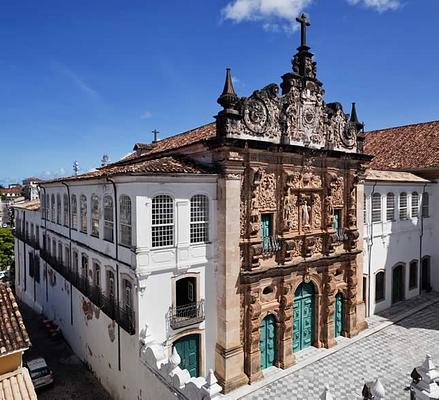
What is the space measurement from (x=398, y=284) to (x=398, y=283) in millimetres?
76

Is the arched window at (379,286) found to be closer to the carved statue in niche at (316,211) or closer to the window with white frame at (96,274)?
the carved statue in niche at (316,211)

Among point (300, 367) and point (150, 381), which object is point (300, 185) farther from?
point (150, 381)

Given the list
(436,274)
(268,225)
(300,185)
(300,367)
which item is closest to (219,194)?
(268,225)

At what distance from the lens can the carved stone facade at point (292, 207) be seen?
1520 centimetres

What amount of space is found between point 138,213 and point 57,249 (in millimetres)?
14174

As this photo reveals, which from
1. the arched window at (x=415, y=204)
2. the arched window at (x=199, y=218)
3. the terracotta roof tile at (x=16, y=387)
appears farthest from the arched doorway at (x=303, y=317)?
the arched window at (x=415, y=204)

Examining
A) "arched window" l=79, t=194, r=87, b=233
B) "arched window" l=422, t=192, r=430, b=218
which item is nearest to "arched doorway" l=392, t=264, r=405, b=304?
"arched window" l=422, t=192, r=430, b=218

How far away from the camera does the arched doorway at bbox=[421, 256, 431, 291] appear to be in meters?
27.3

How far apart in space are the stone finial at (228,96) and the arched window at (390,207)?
1533 cm

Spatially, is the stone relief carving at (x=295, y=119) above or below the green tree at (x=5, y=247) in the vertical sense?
above

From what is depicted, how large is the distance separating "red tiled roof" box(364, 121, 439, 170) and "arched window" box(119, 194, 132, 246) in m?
23.6

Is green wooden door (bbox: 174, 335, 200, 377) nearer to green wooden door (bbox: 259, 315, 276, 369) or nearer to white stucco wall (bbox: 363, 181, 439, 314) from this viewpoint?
green wooden door (bbox: 259, 315, 276, 369)

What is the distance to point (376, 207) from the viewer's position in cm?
2333

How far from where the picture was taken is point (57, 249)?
23.8 m
